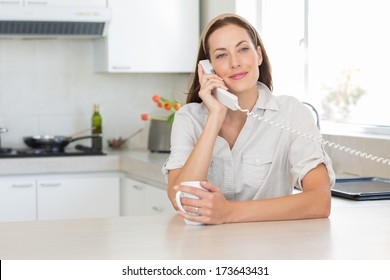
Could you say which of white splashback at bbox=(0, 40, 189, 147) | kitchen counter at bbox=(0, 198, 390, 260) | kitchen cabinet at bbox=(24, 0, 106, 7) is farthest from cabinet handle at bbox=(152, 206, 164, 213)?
kitchen counter at bbox=(0, 198, 390, 260)

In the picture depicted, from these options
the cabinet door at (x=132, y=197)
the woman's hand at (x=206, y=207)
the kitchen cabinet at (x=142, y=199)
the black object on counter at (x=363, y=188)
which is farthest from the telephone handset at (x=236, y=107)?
the cabinet door at (x=132, y=197)

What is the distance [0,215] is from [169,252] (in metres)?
2.89

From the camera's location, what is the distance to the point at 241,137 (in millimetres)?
2516

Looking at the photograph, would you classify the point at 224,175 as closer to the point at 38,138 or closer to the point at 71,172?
the point at 71,172

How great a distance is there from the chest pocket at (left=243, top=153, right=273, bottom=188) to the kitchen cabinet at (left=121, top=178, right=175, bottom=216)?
141cm

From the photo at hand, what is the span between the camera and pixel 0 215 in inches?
173

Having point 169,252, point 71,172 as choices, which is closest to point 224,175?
point 169,252

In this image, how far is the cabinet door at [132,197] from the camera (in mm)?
4301

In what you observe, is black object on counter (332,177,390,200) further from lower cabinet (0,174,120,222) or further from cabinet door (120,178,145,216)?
lower cabinet (0,174,120,222)

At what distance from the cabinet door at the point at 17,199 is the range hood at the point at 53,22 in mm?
916

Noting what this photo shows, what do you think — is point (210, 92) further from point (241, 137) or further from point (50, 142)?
point (50, 142)

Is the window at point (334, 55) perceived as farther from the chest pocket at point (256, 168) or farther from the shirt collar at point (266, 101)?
the chest pocket at point (256, 168)
